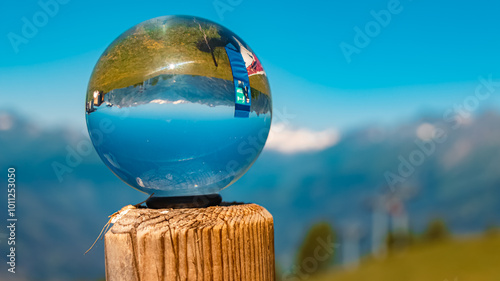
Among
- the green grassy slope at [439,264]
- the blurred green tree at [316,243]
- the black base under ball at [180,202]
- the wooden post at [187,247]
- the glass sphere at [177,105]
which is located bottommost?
the blurred green tree at [316,243]

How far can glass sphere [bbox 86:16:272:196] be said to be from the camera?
1.62 metres

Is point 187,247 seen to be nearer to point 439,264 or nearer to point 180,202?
point 180,202

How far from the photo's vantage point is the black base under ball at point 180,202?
179 centimetres

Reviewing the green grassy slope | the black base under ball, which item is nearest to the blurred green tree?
the green grassy slope

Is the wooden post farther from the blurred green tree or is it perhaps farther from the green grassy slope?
the blurred green tree

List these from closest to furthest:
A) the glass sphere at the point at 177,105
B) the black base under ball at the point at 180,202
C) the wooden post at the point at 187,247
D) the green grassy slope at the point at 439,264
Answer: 1. the wooden post at the point at 187,247
2. the glass sphere at the point at 177,105
3. the black base under ball at the point at 180,202
4. the green grassy slope at the point at 439,264

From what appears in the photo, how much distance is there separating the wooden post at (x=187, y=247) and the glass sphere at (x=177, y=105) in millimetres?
220

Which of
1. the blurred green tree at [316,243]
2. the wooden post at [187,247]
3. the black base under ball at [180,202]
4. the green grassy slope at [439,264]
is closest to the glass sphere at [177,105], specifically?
the black base under ball at [180,202]

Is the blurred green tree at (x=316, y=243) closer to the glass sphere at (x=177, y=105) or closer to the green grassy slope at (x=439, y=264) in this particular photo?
the green grassy slope at (x=439, y=264)

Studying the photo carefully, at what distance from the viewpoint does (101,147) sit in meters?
1.83

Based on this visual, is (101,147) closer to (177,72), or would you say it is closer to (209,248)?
(177,72)

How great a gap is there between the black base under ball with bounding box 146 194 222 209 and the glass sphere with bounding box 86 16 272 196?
0.09ft

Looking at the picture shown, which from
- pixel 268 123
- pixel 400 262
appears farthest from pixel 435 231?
pixel 268 123

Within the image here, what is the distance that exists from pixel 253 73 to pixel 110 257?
3.01ft
